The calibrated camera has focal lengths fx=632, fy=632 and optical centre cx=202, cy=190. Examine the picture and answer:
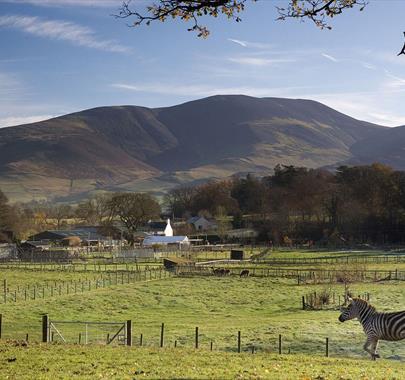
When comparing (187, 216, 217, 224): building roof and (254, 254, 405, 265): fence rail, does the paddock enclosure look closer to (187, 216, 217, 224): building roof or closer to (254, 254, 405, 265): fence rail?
(254, 254, 405, 265): fence rail

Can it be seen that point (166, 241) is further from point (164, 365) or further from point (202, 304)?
point (164, 365)

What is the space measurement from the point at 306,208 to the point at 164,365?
111606 millimetres

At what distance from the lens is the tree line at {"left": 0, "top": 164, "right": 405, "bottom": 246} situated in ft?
366

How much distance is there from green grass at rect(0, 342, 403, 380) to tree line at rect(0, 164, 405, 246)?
3607 inches

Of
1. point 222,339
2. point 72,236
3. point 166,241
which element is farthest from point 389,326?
point 72,236

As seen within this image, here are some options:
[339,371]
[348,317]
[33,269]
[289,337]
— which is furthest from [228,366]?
[33,269]

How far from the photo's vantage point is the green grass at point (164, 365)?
1590 centimetres

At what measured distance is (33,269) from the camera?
7200 cm

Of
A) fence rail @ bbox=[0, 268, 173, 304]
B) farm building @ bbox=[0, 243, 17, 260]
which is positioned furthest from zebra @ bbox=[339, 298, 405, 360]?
farm building @ bbox=[0, 243, 17, 260]

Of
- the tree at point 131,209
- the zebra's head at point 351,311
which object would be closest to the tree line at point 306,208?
the tree at point 131,209

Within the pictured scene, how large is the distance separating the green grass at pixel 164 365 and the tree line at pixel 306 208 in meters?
91.6

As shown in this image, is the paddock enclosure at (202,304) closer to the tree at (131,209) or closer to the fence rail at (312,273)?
the fence rail at (312,273)

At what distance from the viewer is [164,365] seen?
17.5 m

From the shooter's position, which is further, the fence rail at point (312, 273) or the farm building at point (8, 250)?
the farm building at point (8, 250)
